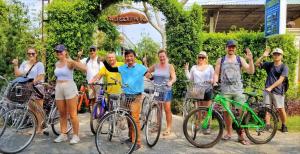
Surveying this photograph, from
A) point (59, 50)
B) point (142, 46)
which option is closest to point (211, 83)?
point (59, 50)

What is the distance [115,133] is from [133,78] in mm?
966

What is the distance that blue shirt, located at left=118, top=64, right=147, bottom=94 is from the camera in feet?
21.8

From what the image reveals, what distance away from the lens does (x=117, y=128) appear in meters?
6.44

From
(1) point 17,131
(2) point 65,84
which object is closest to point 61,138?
(1) point 17,131

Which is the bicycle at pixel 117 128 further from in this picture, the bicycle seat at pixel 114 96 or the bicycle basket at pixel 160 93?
the bicycle basket at pixel 160 93

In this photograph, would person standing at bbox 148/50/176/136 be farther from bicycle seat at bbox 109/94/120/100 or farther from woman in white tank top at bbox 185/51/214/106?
bicycle seat at bbox 109/94/120/100

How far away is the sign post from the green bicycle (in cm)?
276

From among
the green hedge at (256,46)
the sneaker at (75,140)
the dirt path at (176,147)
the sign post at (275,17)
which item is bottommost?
the dirt path at (176,147)

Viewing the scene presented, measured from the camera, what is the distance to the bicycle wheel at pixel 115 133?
20.4 ft

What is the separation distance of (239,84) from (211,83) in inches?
23.7

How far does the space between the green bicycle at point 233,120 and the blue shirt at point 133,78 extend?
1.06 m

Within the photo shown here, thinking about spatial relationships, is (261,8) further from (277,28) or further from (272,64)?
(272,64)

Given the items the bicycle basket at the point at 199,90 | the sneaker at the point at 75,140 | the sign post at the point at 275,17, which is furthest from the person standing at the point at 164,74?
the sign post at the point at 275,17

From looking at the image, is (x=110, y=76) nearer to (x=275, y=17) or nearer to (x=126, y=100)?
(x=126, y=100)
